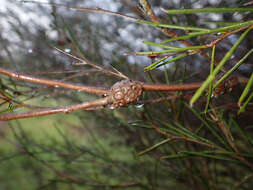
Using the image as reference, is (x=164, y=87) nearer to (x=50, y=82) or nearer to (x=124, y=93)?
(x=124, y=93)

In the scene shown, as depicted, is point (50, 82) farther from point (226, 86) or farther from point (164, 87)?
point (226, 86)

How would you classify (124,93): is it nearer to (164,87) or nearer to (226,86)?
(164,87)

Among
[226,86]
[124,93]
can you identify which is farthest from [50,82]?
[226,86]

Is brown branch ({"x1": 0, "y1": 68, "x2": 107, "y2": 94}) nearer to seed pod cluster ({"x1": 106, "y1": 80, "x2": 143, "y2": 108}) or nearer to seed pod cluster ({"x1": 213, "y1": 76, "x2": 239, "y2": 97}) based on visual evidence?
seed pod cluster ({"x1": 106, "y1": 80, "x2": 143, "y2": 108})

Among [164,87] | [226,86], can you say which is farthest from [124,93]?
[226,86]

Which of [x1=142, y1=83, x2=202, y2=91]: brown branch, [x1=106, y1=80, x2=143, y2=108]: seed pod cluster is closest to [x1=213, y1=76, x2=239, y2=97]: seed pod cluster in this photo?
[x1=142, y1=83, x2=202, y2=91]: brown branch

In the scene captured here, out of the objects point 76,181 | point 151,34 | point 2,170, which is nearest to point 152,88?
point 76,181

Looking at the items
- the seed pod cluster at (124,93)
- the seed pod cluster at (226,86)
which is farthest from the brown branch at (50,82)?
the seed pod cluster at (226,86)

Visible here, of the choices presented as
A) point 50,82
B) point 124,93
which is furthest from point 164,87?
point 50,82

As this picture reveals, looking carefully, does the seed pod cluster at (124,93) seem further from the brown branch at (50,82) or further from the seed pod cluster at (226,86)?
the seed pod cluster at (226,86)
